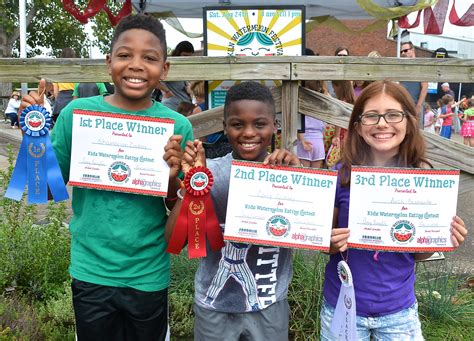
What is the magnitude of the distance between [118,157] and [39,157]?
32 centimetres

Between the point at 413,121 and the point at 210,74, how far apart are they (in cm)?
128

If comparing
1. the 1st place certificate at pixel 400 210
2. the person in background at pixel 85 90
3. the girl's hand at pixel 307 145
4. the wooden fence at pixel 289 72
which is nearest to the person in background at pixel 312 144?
the girl's hand at pixel 307 145

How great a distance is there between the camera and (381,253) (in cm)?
198

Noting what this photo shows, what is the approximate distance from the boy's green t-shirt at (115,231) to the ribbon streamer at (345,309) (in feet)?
2.31

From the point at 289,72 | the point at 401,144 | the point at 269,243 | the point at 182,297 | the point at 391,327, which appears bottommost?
the point at 182,297

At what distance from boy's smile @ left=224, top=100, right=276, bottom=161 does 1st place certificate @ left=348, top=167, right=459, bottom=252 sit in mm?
390

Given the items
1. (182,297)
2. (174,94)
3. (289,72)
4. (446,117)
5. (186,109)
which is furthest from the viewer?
(446,117)

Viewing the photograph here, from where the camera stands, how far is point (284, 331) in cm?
201

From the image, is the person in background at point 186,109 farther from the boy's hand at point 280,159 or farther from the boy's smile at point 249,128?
the boy's hand at point 280,159

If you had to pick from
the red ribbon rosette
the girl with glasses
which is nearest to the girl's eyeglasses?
the girl with glasses

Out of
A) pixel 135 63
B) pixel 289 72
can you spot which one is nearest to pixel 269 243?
pixel 135 63

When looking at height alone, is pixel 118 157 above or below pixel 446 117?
below

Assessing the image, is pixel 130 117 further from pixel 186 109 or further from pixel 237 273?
pixel 186 109

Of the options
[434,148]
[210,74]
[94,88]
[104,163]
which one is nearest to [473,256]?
[434,148]
